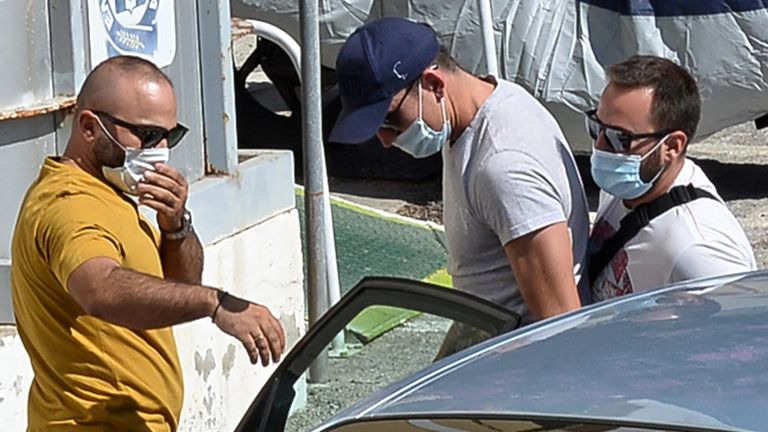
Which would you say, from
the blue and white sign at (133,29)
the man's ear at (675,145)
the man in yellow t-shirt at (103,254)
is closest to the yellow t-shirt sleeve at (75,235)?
the man in yellow t-shirt at (103,254)

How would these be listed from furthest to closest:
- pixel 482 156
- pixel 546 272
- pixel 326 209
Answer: pixel 326 209 → pixel 482 156 → pixel 546 272

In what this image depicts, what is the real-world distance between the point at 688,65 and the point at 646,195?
5.92 meters

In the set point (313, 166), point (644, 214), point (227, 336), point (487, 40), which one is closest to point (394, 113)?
point (644, 214)

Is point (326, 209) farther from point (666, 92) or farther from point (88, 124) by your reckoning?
point (666, 92)

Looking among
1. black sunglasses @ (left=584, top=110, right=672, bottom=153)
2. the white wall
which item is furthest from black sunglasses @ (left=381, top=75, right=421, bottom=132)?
the white wall

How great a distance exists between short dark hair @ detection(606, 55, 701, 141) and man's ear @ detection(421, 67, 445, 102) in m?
0.38

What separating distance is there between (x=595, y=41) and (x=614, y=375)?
707cm

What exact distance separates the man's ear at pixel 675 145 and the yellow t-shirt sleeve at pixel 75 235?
123 cm

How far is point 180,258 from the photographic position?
11.6ft

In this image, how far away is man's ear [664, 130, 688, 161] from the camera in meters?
3.21

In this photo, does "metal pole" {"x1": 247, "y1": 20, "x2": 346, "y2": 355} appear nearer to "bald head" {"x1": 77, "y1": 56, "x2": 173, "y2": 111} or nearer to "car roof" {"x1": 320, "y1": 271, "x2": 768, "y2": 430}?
"bald head" {"x1": 77, "y1": 56, "x2": 173, "y2": 111}

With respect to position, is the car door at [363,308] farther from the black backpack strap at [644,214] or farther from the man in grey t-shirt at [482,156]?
the black backpack strap at [644,214]

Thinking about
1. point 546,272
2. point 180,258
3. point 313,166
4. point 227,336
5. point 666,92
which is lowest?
point 227,336

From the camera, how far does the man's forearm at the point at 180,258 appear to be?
3527 mm
